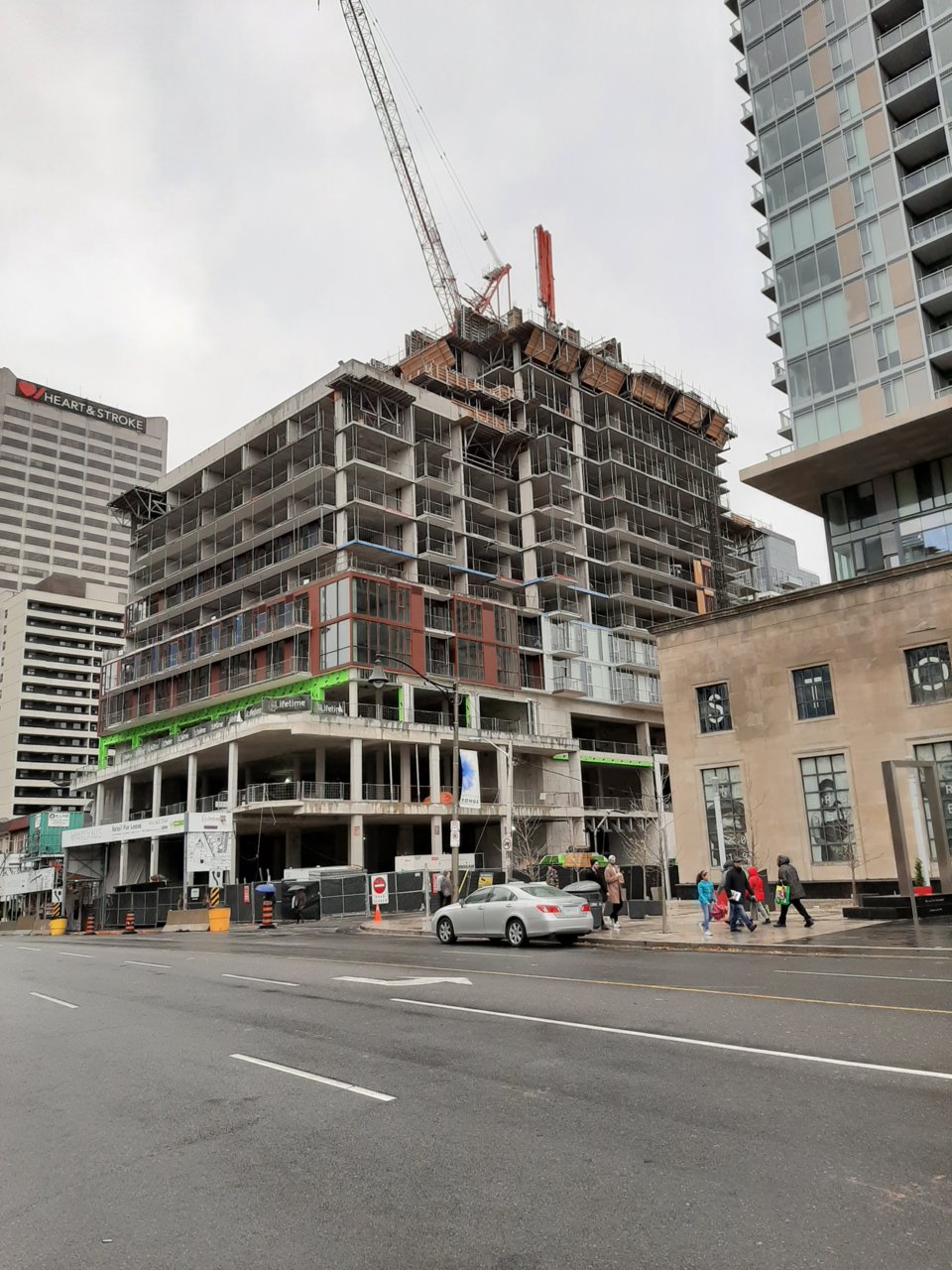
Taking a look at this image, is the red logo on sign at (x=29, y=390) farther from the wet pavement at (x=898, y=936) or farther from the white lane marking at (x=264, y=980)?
the wet pavement at (x=898, y=936)

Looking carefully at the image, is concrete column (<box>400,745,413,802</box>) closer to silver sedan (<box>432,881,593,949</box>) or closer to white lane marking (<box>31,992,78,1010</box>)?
silver sedan (<box>432,881,593,949</box>)

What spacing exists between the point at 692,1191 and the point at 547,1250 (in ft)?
3.25

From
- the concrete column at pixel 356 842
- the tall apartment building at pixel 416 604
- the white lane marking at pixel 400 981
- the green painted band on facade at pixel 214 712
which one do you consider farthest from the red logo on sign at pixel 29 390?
the white lane marking at pixel 400 981

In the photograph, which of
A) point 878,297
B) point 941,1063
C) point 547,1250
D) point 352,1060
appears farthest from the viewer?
point 878,297

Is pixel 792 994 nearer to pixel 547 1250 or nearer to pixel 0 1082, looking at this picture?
pixel 547 1250

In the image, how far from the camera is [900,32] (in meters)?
40.8

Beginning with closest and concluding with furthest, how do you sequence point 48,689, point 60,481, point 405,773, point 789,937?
1. point 789,937
2. point 405,773
3. point 48,689
4. point 60,481

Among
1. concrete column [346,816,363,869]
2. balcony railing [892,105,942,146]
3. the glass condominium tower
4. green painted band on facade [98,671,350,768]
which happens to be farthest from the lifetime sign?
balcony railing [892,105,942,146]

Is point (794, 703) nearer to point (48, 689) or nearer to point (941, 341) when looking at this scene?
point (941, 341)

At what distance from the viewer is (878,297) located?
1609 inches

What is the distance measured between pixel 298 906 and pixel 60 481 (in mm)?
136202

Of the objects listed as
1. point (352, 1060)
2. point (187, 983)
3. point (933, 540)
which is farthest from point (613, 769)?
point (352, 1060)

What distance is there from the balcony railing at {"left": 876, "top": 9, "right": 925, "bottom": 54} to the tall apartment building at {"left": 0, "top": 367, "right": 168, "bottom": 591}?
13007 centimetres

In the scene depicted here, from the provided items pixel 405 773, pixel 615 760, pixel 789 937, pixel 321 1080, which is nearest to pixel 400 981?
pixel 321 1080
